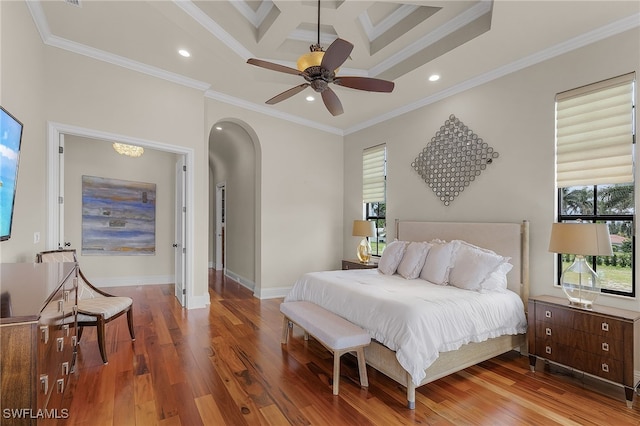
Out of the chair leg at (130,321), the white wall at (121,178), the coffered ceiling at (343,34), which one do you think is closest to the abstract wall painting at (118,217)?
the white wall at (121,178)

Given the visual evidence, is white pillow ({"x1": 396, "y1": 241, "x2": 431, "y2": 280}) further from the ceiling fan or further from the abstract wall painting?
the abstract wall painting

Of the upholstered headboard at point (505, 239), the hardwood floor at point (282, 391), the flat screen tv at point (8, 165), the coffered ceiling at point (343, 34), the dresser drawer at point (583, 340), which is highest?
the coffered ceiling at point (343, 34)

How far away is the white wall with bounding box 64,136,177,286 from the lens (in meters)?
5.45

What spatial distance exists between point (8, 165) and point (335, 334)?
2670mm

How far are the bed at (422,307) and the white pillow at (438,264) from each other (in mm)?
139

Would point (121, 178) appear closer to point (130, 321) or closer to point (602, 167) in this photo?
point (130, 321)

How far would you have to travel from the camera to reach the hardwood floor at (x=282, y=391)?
6.83ft

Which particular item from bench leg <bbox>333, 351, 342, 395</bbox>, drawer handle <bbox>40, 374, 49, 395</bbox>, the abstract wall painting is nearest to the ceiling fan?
bench leg <bbox>333, 351, 342, 395</bbox>

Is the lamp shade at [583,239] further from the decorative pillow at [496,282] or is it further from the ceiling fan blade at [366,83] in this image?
the ceiling fan blade at [366,83]

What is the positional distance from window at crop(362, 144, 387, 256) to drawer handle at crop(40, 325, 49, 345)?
4440 millimetres

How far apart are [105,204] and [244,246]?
2.69 m

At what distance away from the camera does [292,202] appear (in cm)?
560

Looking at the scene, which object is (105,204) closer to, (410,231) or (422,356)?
(410,231)

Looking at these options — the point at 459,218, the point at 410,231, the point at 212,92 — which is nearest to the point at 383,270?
the point at 410,231
